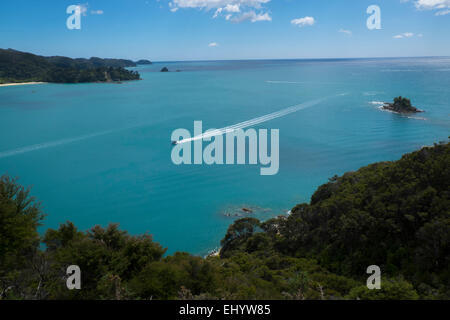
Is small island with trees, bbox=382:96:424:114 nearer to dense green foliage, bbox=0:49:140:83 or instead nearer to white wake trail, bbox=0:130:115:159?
white wake trail, bbox=0:130:115:159

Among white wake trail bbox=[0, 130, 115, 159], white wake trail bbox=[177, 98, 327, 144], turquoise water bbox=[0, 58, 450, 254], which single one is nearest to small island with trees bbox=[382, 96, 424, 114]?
turquoise water bbox=[0, 58, 450, 254]

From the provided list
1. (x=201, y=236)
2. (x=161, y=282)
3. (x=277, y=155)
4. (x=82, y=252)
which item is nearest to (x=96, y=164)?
(x=201, y=236)

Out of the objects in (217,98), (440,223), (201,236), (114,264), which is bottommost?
(201,236)

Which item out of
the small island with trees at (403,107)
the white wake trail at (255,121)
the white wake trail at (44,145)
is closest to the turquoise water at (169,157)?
the white wake trail at (44,145)

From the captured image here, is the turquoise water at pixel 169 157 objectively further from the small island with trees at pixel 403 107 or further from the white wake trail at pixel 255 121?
the small island with trees at pixel 403 107

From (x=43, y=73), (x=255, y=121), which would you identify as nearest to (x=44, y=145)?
(x=255, y=121)

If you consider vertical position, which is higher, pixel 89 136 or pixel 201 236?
pixel 89 136
